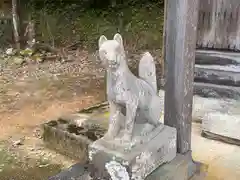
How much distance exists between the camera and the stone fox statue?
7.88 feet

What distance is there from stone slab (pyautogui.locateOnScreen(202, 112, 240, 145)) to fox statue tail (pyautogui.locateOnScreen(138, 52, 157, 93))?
4.43 ft

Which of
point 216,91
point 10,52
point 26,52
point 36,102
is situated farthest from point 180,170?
point 10,52

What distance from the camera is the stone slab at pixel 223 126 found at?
→ 3827 millimetres

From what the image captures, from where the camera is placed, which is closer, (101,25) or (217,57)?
(217,57)

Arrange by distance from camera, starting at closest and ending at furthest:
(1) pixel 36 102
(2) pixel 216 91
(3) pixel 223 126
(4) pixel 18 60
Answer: (3) pixel 223 126, (2) pixel 216 91, (1) pixel 36 102, (4) pixel 18 60

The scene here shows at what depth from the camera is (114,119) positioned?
8.64ft

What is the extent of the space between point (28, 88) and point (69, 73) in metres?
1.13

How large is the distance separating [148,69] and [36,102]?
3.63m

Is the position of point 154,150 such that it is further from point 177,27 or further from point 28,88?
point 28,88

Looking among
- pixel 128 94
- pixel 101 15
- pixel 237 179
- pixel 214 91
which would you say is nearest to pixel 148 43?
pixel 101 15

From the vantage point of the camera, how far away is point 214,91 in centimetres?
471

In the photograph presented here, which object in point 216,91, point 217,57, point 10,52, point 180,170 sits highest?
point 217,57

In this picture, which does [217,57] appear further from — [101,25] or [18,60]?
[101,25]

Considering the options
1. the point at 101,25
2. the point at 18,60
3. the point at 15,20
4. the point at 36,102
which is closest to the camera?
the point at 36,102
